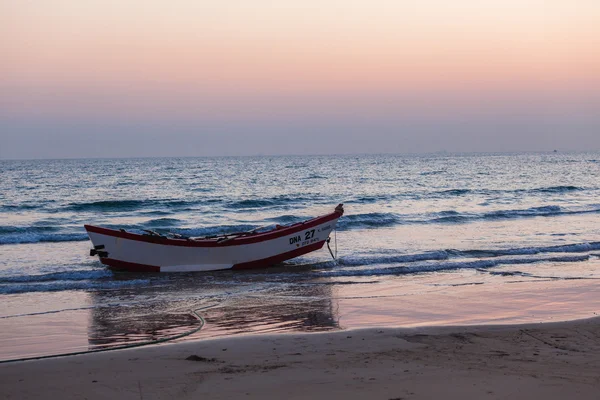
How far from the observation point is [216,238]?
1454 cm

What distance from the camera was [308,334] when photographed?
7.61 metres

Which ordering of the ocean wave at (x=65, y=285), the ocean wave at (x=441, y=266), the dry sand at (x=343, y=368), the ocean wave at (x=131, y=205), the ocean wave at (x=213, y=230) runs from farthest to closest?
the ocean wave at (x=131, y=205) < the ocean wave at (x=213, y=230) < the ocean wave at (x=441, y=266) < the ocean wave at (x=65, y=285) < the dry sand at (x=343, y=368)

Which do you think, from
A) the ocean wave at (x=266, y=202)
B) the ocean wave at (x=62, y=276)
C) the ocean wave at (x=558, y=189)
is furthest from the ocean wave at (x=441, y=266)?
the ocean wave at (x=558, y=189)

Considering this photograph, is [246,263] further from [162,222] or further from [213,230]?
[162,222]

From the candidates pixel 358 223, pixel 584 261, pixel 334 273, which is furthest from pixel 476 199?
pixel 334 273

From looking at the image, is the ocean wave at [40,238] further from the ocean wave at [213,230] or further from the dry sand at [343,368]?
the dry sand at [343,368]

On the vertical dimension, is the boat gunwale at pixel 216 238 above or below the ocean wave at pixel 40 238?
above

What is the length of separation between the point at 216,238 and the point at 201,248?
0.66 meters

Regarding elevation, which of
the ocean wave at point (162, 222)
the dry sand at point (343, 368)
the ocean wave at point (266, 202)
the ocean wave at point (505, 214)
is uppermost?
the dry sand at point (343, 368)

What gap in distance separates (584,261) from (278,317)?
8.68 m

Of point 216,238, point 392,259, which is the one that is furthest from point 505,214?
point 216,238

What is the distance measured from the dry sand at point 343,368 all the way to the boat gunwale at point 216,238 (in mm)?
6726

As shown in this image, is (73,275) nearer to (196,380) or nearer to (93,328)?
(93,328)

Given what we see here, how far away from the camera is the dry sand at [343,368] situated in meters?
5.36
